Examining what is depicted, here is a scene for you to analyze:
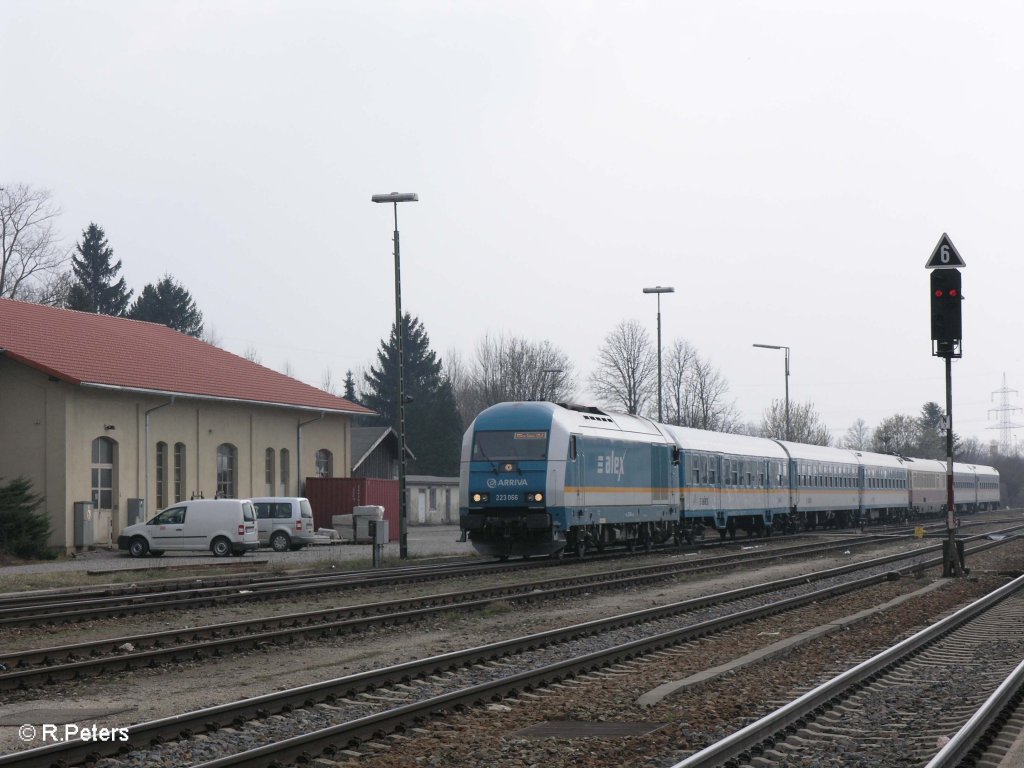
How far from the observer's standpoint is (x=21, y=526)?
34281 millimetres

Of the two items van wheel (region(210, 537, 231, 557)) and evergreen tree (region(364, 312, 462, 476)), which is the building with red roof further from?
evergreen tree (region(364, 312, 462, 476))

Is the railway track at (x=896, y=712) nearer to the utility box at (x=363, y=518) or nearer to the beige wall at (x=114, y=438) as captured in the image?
the beige wall at (x=114, y=438)

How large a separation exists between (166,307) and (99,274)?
18.2 ft

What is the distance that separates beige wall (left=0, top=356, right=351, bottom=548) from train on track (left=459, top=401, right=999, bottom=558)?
46.7 ft

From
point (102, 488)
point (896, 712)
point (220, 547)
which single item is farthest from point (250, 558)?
point (896, 712)

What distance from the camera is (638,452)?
32.2 m

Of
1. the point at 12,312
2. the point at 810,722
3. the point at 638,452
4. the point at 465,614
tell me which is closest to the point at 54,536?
the point at 12,312

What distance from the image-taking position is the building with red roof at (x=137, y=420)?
3778 centimetres

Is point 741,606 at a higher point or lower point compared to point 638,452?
lower

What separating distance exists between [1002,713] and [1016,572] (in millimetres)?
16654

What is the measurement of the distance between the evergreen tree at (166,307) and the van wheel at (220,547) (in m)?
58.2

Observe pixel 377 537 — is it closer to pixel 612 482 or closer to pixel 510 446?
pixel 510 446

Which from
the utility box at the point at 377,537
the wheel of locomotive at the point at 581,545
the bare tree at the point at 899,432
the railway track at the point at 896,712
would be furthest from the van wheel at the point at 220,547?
the bare tree at the point at 899,432

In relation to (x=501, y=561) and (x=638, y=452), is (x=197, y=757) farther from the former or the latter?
(x=638, y=452)
